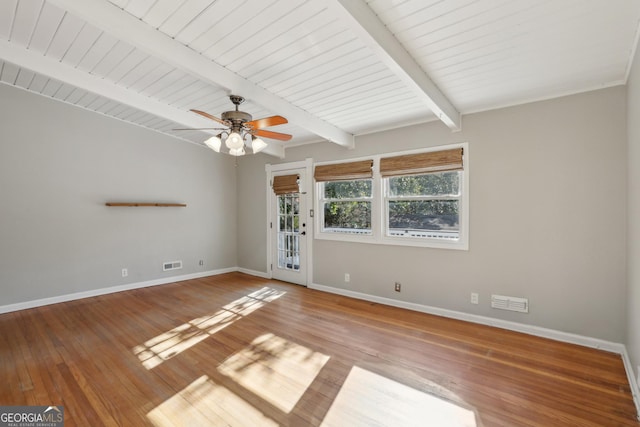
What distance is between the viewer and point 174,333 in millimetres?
3109

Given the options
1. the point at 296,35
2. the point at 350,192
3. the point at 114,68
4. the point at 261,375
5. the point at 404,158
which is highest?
the point at 114,68

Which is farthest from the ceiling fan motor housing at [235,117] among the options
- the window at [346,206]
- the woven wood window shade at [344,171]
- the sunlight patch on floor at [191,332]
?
the sunlight patch on floor at [191,332]

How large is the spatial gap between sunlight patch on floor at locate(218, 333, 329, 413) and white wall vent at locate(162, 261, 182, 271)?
3088mm

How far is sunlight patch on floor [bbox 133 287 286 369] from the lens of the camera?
2.64m

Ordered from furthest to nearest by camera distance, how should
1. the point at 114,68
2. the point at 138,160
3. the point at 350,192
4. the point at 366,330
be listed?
the point at 138,160, the point at 350,192, the point at 366,330, the point at 114,68

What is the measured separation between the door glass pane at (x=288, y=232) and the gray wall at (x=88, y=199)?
1.52 m

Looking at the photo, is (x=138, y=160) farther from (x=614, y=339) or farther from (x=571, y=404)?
(x=614, y=339)

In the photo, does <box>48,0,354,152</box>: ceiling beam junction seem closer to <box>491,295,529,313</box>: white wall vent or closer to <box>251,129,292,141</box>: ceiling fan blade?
<box>251,129,292,141</box>: ceiling fan blade

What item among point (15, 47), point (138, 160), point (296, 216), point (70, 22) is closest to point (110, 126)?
point (138, 160)

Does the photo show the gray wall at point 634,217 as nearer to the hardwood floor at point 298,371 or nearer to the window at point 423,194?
the hardwood floor at point 298,371

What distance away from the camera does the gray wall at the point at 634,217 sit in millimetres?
2008

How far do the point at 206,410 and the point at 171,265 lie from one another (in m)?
3.89

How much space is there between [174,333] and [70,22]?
299 cm

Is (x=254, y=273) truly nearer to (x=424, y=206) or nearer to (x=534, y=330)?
(x=424, y=206)
